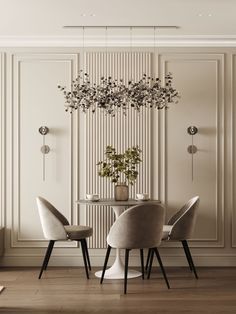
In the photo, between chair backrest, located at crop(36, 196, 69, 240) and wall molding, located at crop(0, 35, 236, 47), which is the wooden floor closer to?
chair backrest, located at crop(36, 196, 69, 240)

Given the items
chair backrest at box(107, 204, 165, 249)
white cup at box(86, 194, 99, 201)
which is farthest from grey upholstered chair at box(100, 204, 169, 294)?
white cup at box(86, 194, 99, 201)

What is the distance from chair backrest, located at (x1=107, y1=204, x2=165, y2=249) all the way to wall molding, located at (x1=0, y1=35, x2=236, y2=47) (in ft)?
6.92

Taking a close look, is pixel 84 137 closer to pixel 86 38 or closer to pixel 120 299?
pixel 86 38

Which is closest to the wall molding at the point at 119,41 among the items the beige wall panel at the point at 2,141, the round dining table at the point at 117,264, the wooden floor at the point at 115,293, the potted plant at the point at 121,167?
the beige wall panel at the point at 2,141

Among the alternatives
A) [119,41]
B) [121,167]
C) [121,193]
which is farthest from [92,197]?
[119,41]

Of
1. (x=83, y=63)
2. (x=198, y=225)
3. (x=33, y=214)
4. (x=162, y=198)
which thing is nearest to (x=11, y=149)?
(x=33, y=214)

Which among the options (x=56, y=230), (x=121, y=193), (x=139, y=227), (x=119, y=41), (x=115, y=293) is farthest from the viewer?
(x=119, y=41)

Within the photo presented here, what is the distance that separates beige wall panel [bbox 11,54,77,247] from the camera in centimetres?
612

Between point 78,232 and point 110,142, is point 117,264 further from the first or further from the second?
point 110,142

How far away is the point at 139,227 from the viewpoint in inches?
195

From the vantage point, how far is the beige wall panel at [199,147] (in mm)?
6113

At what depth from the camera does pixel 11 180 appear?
20.1 ft

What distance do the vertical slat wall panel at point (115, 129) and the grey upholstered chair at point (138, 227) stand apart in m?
1.12

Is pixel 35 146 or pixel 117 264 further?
pixel 35 146
